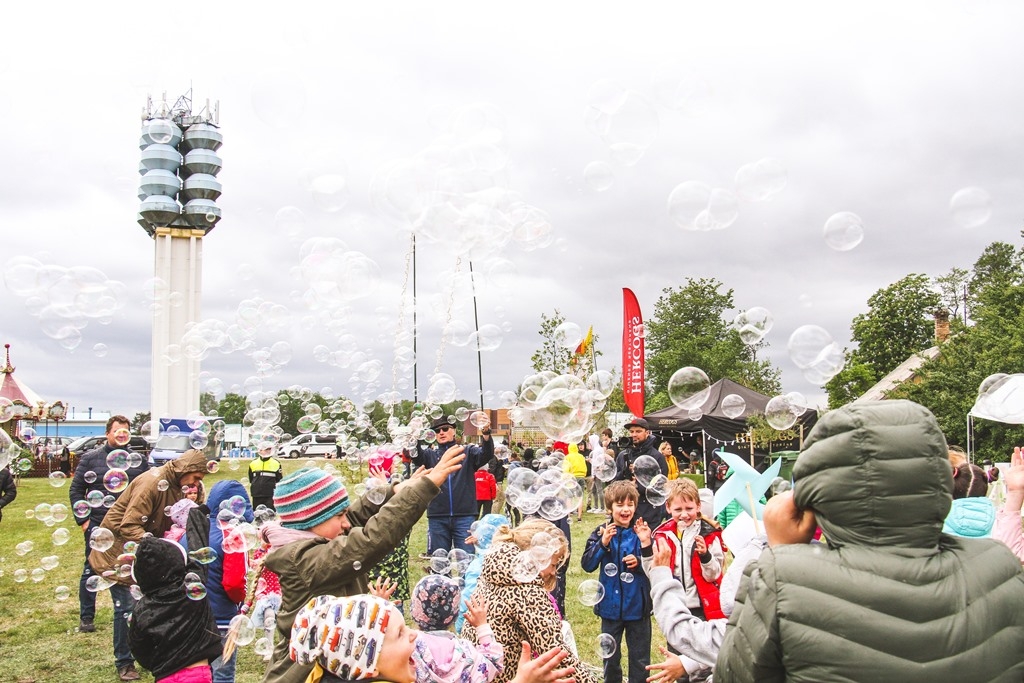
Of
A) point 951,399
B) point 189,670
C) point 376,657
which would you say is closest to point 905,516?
point 376,657

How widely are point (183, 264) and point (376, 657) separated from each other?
5258 cm

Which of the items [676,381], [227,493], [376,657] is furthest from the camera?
[676,381]

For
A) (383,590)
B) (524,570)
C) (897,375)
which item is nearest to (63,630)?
(383,590)

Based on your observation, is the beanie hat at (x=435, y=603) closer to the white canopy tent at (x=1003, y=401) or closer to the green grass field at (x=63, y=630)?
the green grass field at (x=63, y=630)

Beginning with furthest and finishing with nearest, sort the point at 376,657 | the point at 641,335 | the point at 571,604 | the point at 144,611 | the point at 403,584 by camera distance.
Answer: the point at 641,335 → the point at 571,604 → the point at 403,584 → the point at 144,611 → the point at 376,657

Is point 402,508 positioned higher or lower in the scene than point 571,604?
higher

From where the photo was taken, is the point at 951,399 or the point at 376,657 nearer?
the point at 376,657

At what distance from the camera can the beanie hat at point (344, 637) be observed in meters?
2.17

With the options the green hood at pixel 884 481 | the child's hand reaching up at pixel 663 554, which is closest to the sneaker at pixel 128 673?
the child's hand reaching up at pixel 663 554

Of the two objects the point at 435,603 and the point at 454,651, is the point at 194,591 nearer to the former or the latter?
the point at 435,603

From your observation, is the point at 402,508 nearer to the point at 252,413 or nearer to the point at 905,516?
the point at 905,516

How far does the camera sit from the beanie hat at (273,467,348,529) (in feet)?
9.75

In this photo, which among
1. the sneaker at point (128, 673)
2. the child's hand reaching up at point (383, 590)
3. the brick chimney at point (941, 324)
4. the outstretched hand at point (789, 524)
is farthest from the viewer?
the brick chimney at point (941, 324)

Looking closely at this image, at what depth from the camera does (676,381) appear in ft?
19.2
